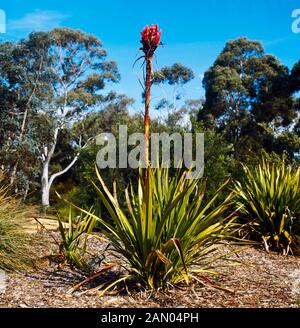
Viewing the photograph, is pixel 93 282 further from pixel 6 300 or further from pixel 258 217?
pixel 258 217

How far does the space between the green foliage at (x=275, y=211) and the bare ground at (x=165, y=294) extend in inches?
69.3

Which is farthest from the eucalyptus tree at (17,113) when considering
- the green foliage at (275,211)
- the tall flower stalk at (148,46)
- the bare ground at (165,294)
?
the tall flower stalk at (148,46)

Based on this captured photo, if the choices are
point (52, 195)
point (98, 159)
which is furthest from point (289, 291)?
point (52, 195)

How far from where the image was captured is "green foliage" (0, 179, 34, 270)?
5.90 m

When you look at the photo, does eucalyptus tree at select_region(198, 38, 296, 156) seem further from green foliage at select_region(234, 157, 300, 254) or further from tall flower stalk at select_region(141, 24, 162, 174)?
tall flower stalk at select_region(141, 24, 162, 174)

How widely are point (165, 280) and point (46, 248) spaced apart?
2469 mm

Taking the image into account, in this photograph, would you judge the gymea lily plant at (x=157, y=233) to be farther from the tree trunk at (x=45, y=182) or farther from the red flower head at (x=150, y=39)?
the tree trunk at (x=45, y=182)

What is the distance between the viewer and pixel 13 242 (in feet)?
20.2

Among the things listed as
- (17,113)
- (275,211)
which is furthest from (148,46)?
(17,113)

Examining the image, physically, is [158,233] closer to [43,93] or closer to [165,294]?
[165,294]

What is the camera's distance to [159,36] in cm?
433

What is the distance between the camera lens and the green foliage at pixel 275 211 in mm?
7816

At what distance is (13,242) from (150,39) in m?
3.34
